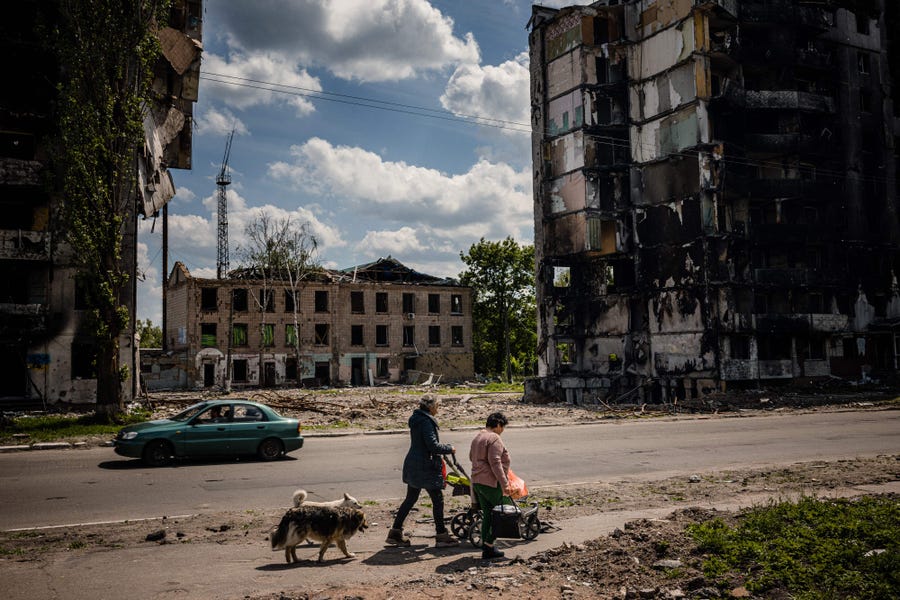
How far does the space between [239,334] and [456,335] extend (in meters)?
20.4

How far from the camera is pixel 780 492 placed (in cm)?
1117

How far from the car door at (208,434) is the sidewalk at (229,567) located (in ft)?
23.2

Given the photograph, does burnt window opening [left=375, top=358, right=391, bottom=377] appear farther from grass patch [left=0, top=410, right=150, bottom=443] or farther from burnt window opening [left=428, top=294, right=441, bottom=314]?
grass patch [left=0, top=410, right=150, bottom=443]

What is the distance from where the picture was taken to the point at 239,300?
192ft

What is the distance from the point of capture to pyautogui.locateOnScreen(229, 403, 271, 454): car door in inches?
628

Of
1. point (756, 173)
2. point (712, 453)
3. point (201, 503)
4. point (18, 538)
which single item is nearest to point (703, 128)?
point (756, 173)

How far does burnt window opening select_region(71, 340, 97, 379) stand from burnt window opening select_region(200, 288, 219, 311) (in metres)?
26.4

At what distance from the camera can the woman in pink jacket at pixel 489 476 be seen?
7.87 m

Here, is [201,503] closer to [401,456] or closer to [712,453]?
[401,456]

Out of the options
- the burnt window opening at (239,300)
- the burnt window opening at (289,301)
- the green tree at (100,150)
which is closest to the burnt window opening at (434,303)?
the burnt window opening at (289,301)

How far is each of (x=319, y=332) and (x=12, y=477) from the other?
47597mm

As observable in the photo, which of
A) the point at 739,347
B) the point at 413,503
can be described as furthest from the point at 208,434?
the point at 739,347

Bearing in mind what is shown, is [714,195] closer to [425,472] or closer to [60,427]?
[60,427]

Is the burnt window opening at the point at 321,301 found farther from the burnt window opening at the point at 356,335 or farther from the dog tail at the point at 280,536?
the dog tail at the point at 280,536
